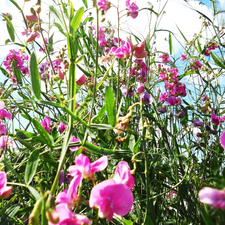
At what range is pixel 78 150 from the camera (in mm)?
839

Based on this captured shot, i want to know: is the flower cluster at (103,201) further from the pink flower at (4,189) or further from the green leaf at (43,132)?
the green leaf at (43,132)

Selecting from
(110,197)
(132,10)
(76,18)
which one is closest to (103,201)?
(110,197)

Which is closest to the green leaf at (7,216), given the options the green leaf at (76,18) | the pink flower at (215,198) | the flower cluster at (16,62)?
the green leaf at (76,18)

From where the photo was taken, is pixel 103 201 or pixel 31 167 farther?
pixel 31 167

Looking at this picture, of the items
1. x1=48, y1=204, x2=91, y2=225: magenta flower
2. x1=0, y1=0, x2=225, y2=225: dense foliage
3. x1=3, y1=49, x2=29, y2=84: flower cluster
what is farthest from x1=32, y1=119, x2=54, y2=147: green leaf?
x1=3, y1=49, x2=29, y2=84: flower cluster

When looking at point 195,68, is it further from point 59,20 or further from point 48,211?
point 48,211

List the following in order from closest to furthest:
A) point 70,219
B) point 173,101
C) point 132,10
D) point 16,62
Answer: point 70,219
point 132,10
point 173,101
point 16,62

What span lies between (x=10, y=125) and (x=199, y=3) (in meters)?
1.49

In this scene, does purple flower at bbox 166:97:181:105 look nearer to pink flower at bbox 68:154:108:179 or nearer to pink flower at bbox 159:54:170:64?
pink flower at bbox 159:54:170:64

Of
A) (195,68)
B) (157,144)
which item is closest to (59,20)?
(157,144)

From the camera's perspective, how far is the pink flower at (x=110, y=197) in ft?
1.49

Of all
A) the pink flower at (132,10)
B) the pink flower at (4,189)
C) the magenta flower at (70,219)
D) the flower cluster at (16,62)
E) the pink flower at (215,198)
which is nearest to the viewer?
the pink flower at (215,198)

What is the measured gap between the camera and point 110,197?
1.52 ft

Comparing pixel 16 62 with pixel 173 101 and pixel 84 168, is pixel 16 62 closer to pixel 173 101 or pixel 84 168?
pixel 173 101
